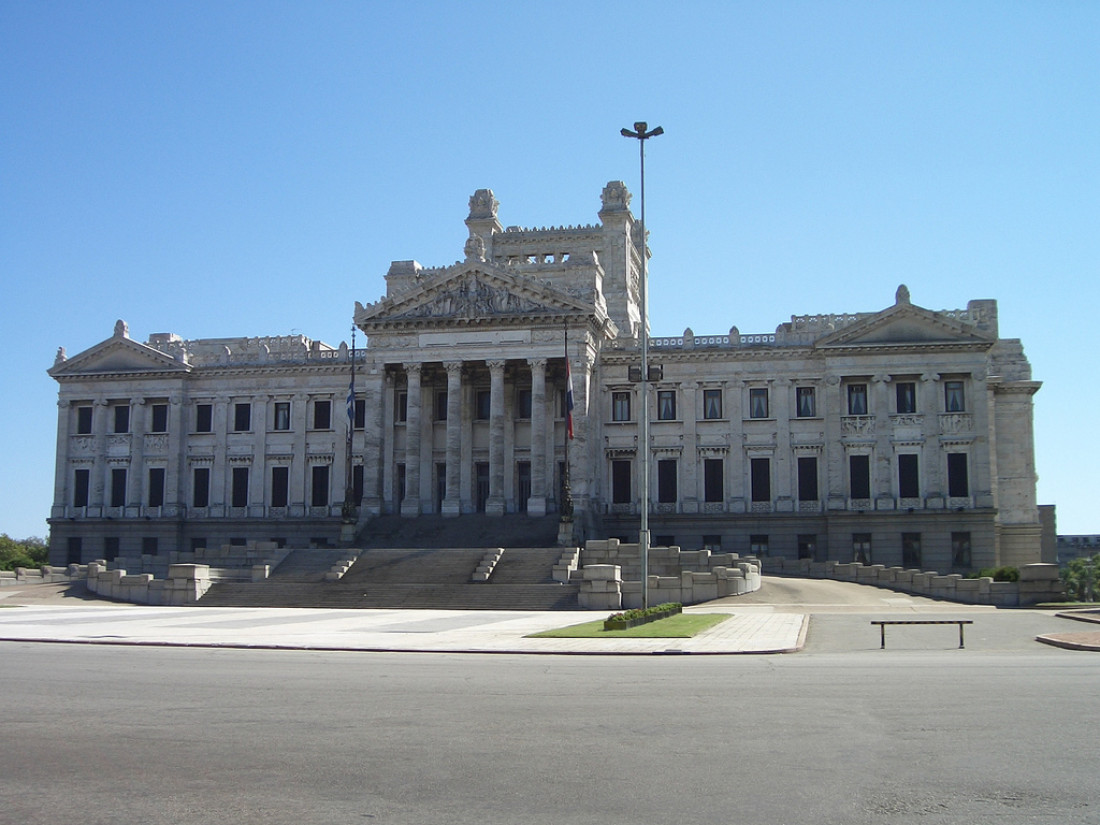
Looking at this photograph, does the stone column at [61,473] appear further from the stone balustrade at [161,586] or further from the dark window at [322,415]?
the stone balustrade at [161,586]

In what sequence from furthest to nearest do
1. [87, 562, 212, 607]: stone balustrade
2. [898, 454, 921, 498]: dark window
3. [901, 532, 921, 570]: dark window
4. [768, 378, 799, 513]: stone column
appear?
1. [768, 378, 799, 513]: stone column
2. [898, 454, 921, 498]: dark window
3. [901, 532, 921, 570]: dark window
4. [87, 562, 212, 607]: stone balustrade

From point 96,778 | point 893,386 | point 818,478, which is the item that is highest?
point 893,386

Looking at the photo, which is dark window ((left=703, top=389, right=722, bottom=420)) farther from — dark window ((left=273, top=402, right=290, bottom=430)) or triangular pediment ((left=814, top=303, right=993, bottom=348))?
dark window ((left=273, top=402, right=290, bottom=430))

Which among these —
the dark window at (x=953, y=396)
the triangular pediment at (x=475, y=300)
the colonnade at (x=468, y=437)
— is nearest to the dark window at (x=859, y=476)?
the dark window at (x=953, y=396)

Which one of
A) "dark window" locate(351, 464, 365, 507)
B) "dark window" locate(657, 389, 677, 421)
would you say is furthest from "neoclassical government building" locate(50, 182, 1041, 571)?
"dark window" locate(351, 464, 365, 507)

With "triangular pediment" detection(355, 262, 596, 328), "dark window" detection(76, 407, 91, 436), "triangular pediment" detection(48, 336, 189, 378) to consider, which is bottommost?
"dark window" detection(76, 407, 91, 436)

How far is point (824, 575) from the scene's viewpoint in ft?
205

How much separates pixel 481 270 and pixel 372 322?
297 inches

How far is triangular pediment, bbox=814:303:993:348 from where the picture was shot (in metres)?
71.0

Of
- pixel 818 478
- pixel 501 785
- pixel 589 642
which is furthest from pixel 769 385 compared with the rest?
pixel 501 785

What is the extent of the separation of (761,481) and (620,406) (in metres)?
10.2

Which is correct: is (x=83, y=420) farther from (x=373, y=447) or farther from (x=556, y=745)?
(x=556, y=745)

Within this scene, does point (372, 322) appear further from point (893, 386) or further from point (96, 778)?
point (96, 778)

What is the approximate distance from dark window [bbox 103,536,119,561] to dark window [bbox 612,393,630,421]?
35.0 metres
